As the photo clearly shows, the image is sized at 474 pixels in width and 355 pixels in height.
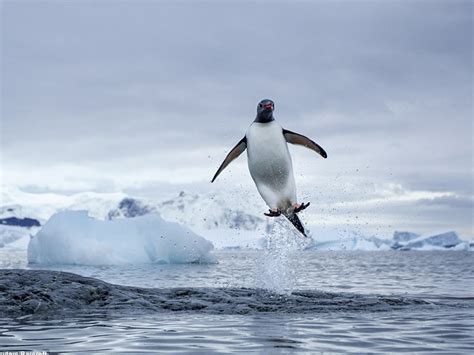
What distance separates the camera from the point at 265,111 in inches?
518

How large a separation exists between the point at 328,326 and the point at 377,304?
3.51 m

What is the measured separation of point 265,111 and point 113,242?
33.3 meters

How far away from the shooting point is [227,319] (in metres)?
10.7

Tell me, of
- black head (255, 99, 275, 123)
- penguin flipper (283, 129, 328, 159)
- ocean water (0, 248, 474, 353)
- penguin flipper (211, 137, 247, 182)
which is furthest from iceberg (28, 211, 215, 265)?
black head (255, 99, 275, 123)

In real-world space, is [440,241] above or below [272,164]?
above

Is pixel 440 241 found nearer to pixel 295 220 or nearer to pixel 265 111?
pixel 295 220

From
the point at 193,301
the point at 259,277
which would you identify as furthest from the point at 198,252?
the point at 193,301

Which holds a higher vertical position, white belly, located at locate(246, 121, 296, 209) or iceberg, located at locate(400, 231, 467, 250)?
iceberg, located at locate(400, 231, 467, 250)

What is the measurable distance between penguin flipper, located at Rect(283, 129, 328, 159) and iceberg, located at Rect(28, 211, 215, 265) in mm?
30826

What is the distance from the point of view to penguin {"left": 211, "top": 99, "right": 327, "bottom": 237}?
13164mm

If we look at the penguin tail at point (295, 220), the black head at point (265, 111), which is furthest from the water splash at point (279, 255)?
the black head at point (265, 111)

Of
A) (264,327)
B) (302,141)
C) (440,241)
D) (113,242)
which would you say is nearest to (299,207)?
(302,141)

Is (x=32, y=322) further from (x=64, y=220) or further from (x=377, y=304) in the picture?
(x=64, y=220)

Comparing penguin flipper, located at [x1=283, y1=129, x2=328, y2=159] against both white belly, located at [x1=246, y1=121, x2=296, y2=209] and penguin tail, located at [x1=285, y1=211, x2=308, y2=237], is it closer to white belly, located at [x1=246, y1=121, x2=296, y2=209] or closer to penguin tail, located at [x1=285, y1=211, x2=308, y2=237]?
white belly, located at [x1=246, y1=121, x2=296, y2=209]
